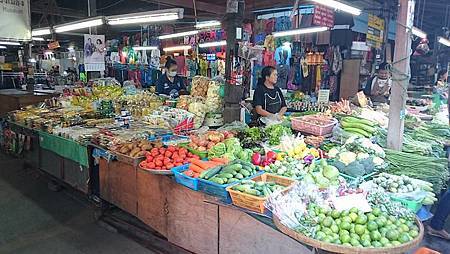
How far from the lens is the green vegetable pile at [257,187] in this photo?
2.52 metres

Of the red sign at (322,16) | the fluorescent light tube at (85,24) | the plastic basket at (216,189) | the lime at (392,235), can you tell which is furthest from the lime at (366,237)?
the red sign at (322,16)

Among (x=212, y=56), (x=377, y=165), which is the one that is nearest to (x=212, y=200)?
(x=377, y=165)

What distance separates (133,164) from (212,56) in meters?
8.02

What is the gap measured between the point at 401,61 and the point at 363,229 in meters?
1.97

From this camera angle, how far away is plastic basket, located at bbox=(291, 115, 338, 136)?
418 cm

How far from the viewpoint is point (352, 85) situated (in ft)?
33.2

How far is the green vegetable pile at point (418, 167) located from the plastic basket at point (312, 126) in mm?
865

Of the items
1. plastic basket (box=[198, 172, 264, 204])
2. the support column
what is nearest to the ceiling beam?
the support column

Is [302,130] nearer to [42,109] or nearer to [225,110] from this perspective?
A: [225,110]

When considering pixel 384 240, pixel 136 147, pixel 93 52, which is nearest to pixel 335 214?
pixel 384 240

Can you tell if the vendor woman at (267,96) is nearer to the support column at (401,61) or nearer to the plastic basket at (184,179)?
the support column at (401,61)

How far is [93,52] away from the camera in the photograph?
22.5 ft

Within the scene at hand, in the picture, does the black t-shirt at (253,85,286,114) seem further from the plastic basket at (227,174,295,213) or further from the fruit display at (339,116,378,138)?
the plastic basket at (227,174,295,213)

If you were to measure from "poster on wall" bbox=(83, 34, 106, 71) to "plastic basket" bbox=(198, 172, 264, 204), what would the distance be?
484 centimetres
